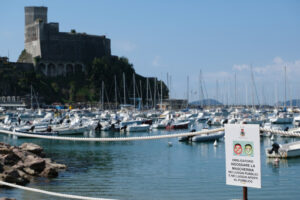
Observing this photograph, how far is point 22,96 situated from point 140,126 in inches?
1701

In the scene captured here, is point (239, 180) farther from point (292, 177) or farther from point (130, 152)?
point (130, 152)

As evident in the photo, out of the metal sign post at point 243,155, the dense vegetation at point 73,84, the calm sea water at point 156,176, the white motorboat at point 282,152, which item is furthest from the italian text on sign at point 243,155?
the dense vegetation at point 73,84

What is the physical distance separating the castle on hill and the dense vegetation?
2.70 meters

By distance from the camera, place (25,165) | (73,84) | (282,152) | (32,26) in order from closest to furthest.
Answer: (25,165), (282,152), (73,84), (32,26)

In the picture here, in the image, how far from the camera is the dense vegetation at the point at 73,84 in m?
86.1

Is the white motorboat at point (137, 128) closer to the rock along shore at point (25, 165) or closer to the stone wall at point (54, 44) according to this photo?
the rock along shore at point (25, 165)

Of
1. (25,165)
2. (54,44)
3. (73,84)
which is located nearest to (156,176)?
(25,165)

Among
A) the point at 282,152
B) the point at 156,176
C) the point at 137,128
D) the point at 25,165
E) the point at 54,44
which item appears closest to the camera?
the point at 25,165

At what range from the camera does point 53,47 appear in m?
94.7

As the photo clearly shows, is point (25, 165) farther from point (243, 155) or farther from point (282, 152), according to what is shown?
point (243, 155)

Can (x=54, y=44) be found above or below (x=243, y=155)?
above

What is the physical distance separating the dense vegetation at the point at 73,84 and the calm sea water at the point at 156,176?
57319 millimetres

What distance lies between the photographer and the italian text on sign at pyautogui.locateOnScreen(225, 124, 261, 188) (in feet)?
16.3

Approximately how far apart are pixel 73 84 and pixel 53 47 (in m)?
8.99
